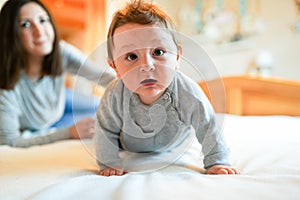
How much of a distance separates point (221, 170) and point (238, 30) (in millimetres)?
2286

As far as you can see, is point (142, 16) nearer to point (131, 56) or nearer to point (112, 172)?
point (131, 56)

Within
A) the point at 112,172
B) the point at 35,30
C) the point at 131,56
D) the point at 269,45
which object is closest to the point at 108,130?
the point at 112,172

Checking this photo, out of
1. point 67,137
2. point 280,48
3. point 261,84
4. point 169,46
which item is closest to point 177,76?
point 169,46

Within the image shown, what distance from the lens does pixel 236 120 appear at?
3.55 feet

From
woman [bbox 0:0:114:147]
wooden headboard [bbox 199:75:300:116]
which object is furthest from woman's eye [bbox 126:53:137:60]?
wooden headboard [bbox 199:75:300:116]

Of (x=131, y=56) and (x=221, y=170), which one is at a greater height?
(x=131, y=56)

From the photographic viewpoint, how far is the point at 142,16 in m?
0.51

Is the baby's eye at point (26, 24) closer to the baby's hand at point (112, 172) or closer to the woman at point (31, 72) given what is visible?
the woman at point (31, 72)

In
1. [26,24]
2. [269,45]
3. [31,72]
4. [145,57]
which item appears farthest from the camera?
[269,45]

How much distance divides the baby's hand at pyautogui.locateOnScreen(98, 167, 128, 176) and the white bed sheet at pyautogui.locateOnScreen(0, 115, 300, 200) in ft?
0.08

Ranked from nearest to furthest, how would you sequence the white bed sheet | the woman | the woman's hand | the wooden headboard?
the white bed sheet, the woman's hand, the woman, the wooden headboard

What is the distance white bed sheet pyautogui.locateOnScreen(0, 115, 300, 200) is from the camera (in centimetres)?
42

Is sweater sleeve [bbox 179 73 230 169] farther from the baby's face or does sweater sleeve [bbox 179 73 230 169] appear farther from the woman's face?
the woman's face

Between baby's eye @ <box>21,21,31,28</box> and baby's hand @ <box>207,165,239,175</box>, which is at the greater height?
baby's eye @ <box>21,21,31,28</box>
